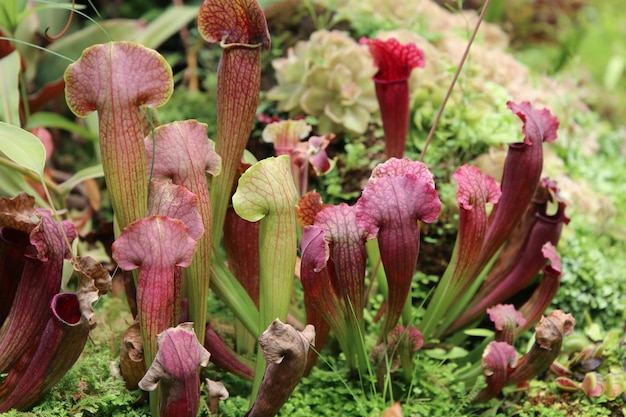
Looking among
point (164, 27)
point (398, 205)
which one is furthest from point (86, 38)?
point (398, 205)

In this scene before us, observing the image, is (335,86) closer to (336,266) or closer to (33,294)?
(336,266)

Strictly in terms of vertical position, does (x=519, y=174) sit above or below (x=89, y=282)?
above

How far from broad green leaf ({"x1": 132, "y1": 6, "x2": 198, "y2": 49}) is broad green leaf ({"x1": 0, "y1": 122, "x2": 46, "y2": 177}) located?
125cm

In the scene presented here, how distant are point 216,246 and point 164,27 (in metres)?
1.40

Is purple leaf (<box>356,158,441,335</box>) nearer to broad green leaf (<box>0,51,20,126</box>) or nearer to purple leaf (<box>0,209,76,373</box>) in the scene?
purple leaf (<box>0,209,76,373</box>)

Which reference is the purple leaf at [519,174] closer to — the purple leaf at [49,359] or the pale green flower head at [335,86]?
the pale green flower head at [335,86]

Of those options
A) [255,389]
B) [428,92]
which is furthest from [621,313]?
[255,389]

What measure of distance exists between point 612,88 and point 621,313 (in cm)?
240

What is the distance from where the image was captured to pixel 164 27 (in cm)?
250

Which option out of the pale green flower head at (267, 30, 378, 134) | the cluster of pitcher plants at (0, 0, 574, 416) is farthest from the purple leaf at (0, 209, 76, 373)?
the pale green flower head at (267, 30, 378, 134)

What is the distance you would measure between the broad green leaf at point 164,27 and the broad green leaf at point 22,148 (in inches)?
49.2

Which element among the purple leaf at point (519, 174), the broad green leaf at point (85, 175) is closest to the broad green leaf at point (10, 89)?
the broad green leaf at point (85, 175)

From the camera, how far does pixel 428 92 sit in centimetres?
216

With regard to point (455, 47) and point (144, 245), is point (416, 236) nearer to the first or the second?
point (144, 245)
